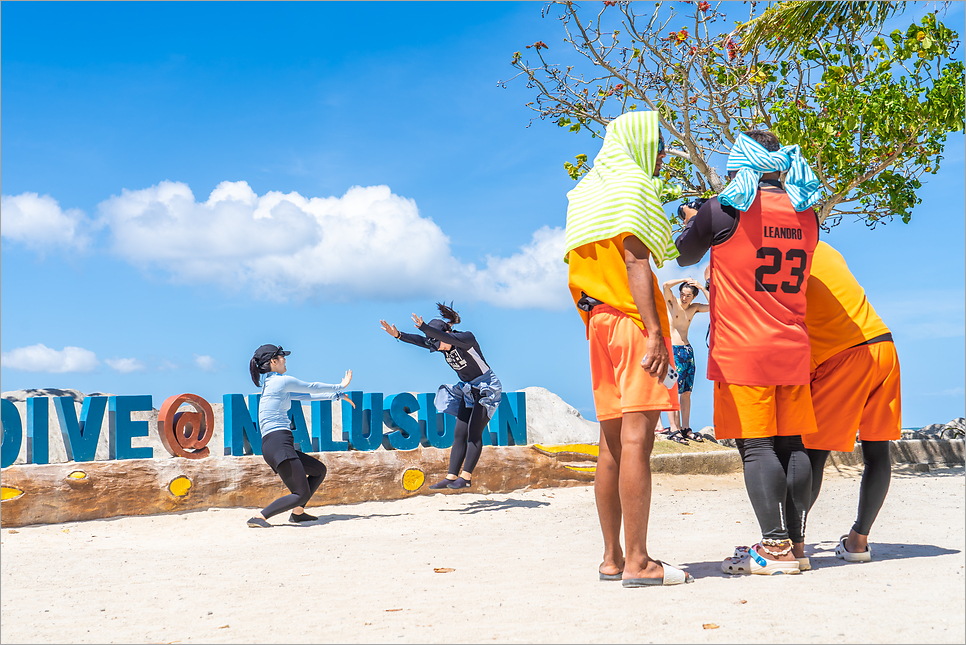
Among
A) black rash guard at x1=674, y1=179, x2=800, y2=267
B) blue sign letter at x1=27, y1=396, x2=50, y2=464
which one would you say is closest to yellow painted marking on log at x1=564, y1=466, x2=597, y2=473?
black rash guard at x1=674, y1=179, x2=800, y2=267

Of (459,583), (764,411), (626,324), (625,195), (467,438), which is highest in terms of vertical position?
(625,195)

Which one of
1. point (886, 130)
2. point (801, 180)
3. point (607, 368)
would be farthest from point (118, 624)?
point (886, 130)

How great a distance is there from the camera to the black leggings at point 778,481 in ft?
11.2

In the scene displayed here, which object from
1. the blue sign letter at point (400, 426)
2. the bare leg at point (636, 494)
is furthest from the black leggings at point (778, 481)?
the blue sign letter at point (400, 426)

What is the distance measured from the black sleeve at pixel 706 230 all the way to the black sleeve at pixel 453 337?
12.0 feet

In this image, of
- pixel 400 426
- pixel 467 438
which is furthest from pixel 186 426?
pixel 467 438

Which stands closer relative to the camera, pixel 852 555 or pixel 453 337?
pixel 852 555

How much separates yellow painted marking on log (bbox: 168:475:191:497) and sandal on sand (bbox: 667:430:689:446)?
5.98 m

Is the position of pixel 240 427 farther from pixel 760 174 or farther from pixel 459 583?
pixel 760 174

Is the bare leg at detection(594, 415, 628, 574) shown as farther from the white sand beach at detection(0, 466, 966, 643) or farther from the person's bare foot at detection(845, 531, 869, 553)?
the person's bare foot at detection(845, 531, 869, 553)

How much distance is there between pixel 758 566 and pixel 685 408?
259 inches

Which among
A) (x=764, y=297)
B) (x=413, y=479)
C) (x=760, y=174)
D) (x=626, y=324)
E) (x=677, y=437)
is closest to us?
(x=626, y=324)

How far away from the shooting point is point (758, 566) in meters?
3.40

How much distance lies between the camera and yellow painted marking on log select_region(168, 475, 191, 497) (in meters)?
6.70
